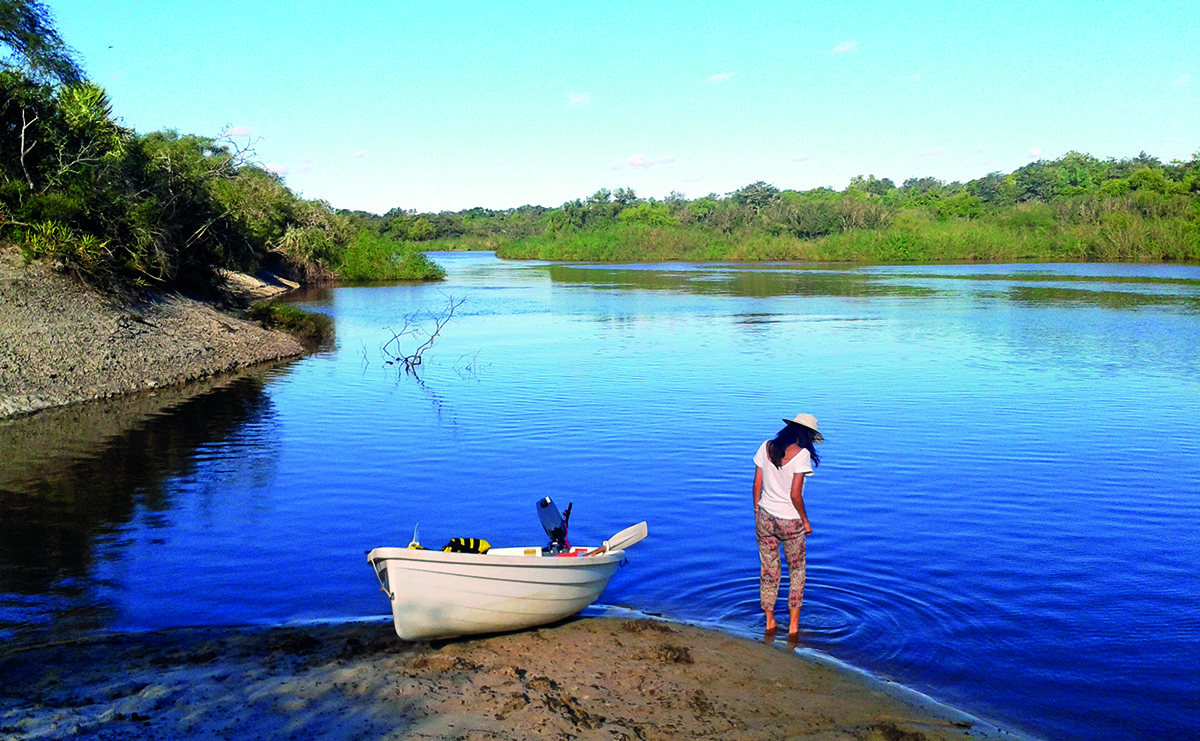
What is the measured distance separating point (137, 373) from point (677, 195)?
17290 cm

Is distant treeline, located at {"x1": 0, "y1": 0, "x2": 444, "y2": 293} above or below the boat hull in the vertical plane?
above

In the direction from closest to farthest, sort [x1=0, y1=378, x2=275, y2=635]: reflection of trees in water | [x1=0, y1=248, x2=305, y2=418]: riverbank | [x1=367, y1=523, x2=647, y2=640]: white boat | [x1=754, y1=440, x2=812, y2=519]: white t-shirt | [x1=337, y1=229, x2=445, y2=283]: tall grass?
1. [x1=367, y1=523, x2=647, y2=640]: white boat
2. [x1=754, y1=440, x2=812, y2=519]: white t-shirt
3. [x1=0, y1=378, x2=275, y2=635]: reflection of trees in water
4. [x1=0, y1=248, x2=305, y2=418]: riverbank
5. [x1=337, y1=229, x2=445, y2=283]: tall grass

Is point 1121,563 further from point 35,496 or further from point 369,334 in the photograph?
point 369,334

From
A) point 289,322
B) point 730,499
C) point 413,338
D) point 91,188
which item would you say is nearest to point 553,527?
point 730,499

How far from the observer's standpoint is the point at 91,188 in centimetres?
2420

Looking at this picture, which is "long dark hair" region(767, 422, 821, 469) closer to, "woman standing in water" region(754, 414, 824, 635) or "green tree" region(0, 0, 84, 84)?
"woman standing in water" region(754, 414, 824, 635)

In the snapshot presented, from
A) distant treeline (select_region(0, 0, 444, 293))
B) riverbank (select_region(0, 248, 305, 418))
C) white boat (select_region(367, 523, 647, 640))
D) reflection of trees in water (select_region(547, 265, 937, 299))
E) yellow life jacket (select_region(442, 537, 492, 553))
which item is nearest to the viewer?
white boat (select_region(367, 523, 647, 640))

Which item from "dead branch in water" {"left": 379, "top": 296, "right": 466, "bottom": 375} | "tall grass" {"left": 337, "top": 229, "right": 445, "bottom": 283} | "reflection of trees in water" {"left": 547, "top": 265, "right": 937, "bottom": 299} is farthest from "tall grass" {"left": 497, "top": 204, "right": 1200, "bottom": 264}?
"dead branch in water" {"left": 379, "top": 296, "right": 466, "bottom": 375}

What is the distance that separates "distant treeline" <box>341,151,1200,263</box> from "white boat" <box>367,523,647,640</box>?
7127 cm

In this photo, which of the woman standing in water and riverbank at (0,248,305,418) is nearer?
the woman standing in water

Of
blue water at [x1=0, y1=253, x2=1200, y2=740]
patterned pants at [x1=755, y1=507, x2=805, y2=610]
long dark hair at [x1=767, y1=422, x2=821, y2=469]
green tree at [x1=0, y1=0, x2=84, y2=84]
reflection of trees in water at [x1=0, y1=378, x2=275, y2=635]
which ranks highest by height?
green tree at [x1=0, y1=0, x2=84, y2=84]

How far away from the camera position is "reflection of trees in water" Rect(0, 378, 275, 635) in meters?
8.79

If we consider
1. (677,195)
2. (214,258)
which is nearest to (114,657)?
(214,258)

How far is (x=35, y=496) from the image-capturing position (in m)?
12.4
